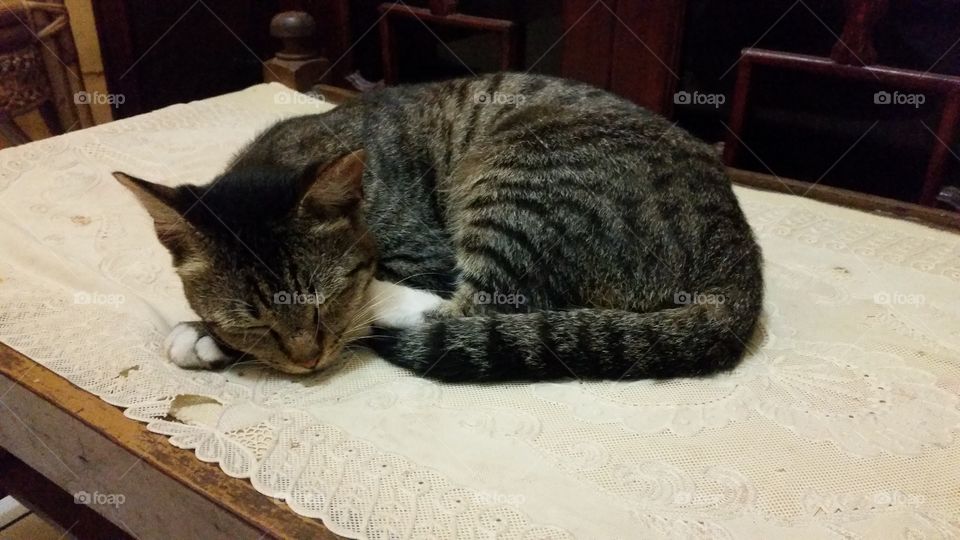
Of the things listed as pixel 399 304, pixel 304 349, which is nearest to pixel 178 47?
pixel 399 304

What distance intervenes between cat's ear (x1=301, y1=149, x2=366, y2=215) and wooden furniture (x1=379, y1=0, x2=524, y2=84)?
3.64 feet

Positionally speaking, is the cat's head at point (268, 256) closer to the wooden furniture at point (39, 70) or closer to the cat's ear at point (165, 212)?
the cat's ear at point (165, 212)

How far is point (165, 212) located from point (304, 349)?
0.94 ft

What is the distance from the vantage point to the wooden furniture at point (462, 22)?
83.4 inches

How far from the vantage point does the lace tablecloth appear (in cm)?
89

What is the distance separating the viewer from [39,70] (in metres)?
2.43

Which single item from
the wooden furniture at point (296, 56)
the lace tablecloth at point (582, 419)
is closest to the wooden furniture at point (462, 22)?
the wooden furniture at point (296, 56)

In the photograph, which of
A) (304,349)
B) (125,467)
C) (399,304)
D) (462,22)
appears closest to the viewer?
(125,467)

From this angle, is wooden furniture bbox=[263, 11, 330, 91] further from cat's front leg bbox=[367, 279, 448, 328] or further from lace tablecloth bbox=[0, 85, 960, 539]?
cat's front leg bbox=[367, 279, 448, 328]

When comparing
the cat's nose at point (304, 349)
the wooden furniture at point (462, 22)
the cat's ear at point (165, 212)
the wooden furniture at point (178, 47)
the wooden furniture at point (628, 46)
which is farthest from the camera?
the wooden furniture at point (178, 47)

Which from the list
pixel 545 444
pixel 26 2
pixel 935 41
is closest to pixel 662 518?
pixel 545 444

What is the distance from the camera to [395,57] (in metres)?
2.44

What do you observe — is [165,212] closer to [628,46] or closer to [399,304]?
[399,304]

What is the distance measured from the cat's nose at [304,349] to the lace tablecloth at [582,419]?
4 cm
